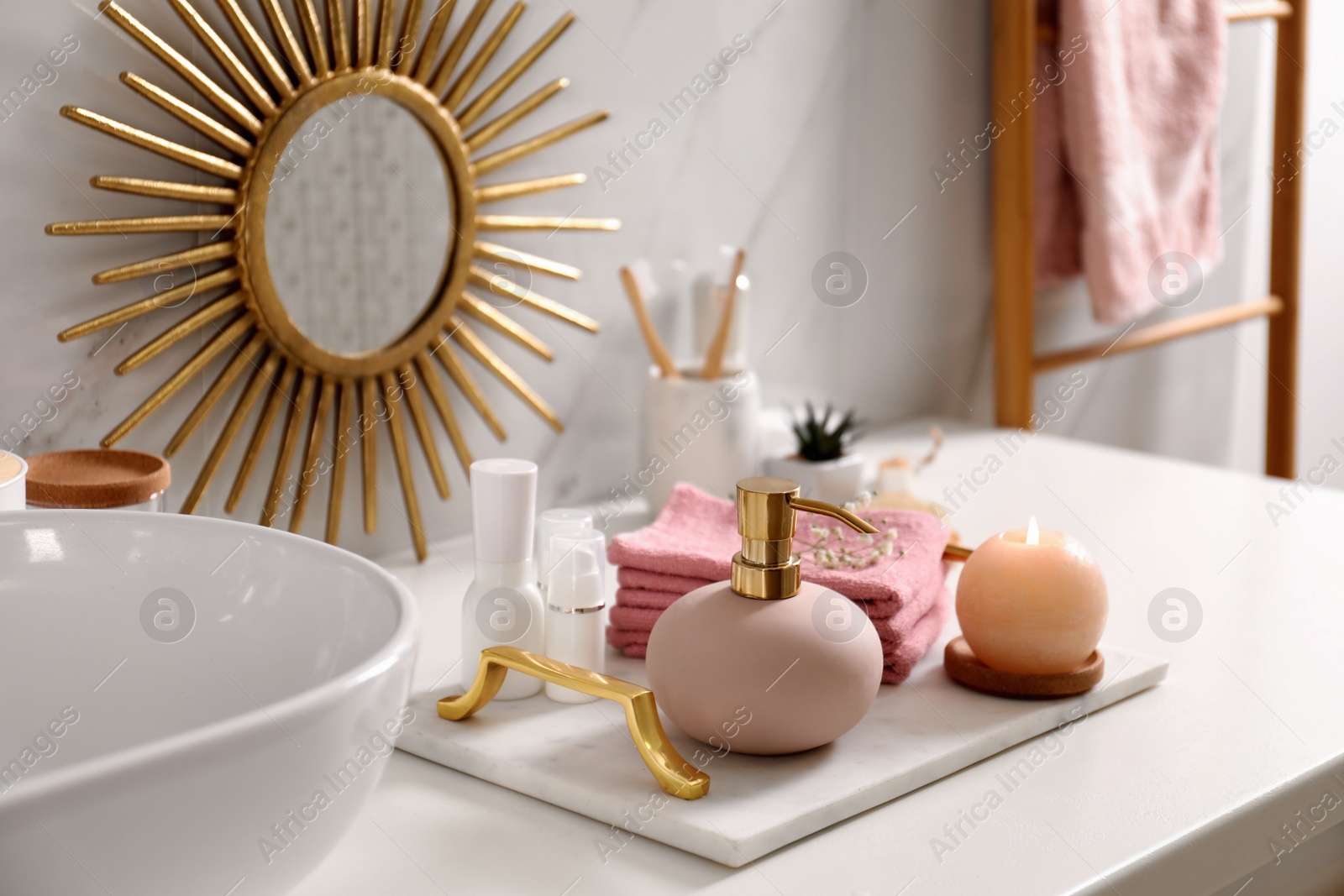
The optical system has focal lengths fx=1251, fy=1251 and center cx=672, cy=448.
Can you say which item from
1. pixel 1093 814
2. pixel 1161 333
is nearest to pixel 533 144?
pixel 1093 814

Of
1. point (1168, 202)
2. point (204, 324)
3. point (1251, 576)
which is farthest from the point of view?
point (1168, 202)

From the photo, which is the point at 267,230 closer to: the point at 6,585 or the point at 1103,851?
the point at 6,585

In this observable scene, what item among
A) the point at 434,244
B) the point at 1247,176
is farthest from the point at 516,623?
the point at 1247,176

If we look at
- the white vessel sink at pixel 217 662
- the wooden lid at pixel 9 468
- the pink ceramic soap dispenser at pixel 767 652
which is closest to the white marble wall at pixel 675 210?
the wooden lid at pixel 9 468

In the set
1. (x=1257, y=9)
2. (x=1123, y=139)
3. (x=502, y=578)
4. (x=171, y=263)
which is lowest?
(x=502, y=578)

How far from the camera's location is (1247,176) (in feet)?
6.56

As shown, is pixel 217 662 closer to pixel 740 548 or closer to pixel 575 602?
pixel 575 602

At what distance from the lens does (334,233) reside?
38.2 inches

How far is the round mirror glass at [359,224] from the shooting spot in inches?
36.8

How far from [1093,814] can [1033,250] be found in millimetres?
1019

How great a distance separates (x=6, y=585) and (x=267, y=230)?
38cm

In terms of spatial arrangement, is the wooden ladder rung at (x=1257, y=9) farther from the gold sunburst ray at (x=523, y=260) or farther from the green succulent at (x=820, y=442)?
the gold sunburst ray at (x=523, y=260)

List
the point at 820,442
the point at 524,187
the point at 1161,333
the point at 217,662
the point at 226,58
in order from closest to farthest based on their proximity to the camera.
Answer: the point at 217,662 < the point at 226,58 < the point at 524,187 < the point at 820,442 < the point at 1161,333

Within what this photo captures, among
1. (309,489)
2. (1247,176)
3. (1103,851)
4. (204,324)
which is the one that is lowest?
(1103,851)
